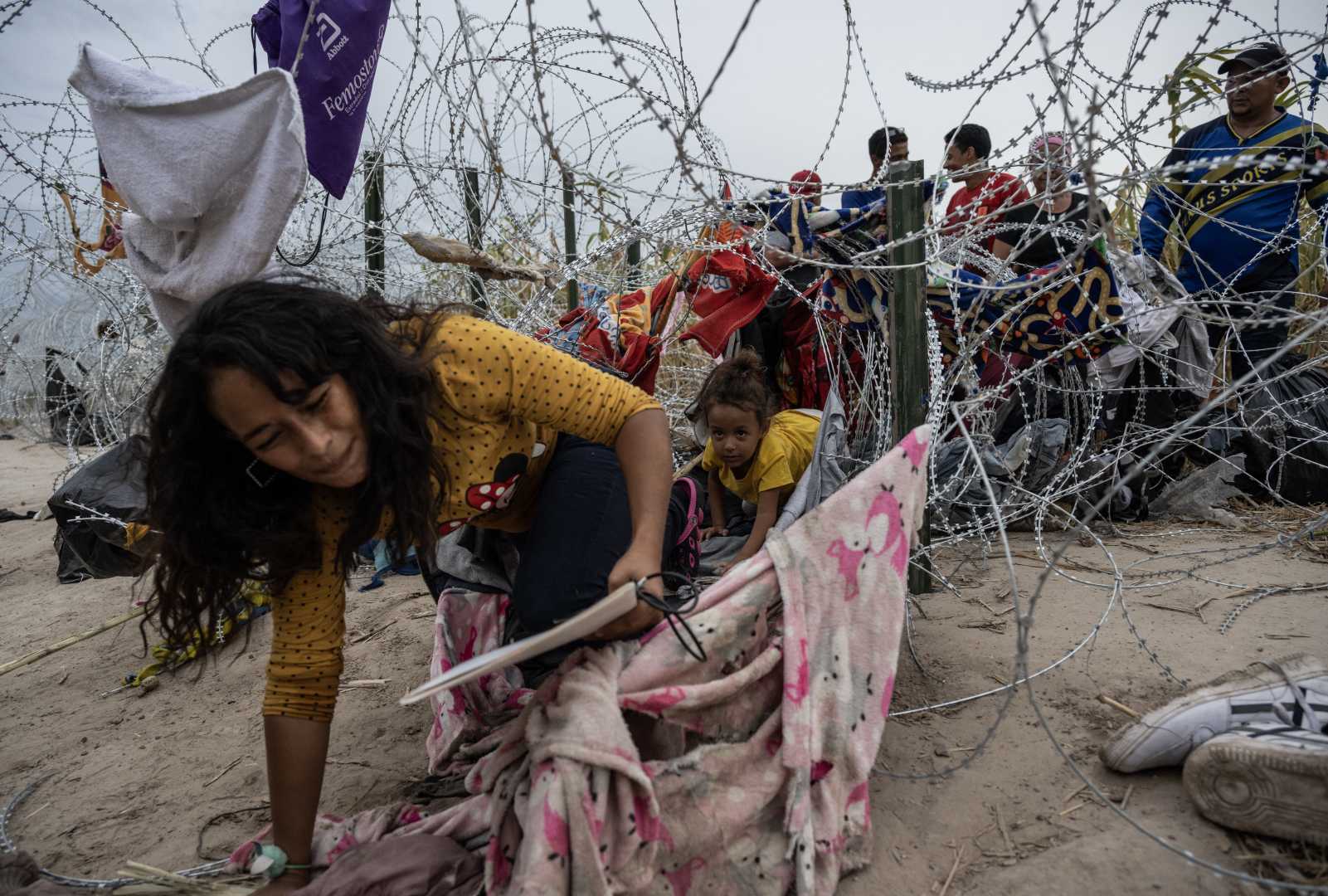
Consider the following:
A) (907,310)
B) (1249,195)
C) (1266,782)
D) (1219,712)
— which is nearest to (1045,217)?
(1249,195)

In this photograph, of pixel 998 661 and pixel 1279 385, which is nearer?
pixel 998 661

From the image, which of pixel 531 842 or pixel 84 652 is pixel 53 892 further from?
pixel 84 652

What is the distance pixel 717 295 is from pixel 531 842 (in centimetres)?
217

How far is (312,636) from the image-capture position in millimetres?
1486

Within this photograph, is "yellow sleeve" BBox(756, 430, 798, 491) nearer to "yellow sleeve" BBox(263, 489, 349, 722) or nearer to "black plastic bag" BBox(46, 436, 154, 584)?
"yellow sleeve" BBox(263, 489, 349, 722)

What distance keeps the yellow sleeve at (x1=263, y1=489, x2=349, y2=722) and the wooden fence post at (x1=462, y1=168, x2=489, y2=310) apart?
162cm

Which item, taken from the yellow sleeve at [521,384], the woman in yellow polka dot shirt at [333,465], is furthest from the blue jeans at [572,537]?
the yellow sleeve at [521,384]

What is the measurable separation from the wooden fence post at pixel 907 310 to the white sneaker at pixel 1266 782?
848 millimetres

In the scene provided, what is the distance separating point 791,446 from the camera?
9.13 feet

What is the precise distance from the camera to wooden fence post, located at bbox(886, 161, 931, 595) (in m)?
2.08

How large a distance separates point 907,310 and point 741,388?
74cm

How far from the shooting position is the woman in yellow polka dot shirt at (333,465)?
47.9 inches

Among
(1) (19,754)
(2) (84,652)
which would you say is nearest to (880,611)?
(1) (19,754)

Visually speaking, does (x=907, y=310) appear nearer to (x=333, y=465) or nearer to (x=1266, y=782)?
(x=1266, y=782)
